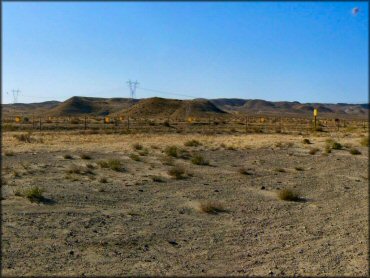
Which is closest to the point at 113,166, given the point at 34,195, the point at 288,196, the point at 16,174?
the point at 16,174

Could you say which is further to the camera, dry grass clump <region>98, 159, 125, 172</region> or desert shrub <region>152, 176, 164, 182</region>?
dry grass clump <region>98, 159, 125, 172</region>

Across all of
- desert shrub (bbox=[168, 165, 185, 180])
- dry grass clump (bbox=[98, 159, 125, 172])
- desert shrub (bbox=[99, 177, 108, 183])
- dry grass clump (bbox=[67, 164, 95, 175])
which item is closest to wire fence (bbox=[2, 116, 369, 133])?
dry grass clump (bbox=[98, 159, 125, 172])

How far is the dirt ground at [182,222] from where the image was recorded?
962 centimetres

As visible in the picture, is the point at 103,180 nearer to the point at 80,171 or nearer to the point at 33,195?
the point at 80,171

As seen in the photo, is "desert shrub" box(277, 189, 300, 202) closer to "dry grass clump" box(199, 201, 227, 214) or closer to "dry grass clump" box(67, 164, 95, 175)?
"dry grass clump" box(199, 201, 227, 214)

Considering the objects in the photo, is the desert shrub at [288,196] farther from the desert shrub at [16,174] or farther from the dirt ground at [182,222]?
the desert shrub at [16,174]

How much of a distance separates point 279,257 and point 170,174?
11.9 m

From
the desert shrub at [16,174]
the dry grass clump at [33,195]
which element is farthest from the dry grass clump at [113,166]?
the dry grass clump at [33,195]

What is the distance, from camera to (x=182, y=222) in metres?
13.2

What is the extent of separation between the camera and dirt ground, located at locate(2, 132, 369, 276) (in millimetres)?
9625

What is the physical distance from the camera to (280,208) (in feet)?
50.1

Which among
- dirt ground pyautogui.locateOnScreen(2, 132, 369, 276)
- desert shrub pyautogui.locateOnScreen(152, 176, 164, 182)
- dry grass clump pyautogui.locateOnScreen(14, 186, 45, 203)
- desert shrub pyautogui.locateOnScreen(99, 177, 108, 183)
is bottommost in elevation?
dirt ground pyautogui.locateOnScreen(2, 132, 369, 276)

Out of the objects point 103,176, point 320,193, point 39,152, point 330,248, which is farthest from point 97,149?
point 330,248

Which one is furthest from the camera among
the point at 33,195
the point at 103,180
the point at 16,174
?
the point at 16,174
